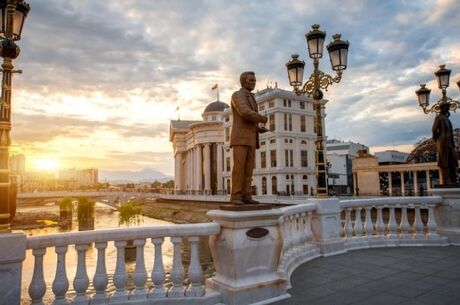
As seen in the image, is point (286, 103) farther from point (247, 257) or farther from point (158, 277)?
point (158, 277)

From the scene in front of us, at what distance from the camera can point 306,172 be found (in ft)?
174

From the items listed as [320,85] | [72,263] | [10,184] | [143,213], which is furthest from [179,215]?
[10,184]

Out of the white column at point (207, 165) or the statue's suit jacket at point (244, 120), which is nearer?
the statue's suit jacket at point (244, 120)

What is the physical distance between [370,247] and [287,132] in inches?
1754

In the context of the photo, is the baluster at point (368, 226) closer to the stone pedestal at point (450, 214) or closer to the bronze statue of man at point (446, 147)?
the stone pedestal at point (450, 214)

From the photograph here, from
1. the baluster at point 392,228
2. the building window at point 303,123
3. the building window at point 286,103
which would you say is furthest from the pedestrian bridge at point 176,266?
the building window at point 303,123

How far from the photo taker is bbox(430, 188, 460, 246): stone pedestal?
8.91 metres

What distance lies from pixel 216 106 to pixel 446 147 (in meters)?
70.3

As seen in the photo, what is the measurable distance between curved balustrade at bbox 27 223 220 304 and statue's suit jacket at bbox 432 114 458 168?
7884mm

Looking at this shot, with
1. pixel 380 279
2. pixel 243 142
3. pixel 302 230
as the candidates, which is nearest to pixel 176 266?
pixel 243 142

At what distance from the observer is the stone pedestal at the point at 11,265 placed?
3621 millimetres

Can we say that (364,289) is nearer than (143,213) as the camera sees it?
Yes

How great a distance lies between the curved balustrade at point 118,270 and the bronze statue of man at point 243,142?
709mm

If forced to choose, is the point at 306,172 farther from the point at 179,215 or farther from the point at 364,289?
the point at 364,289
